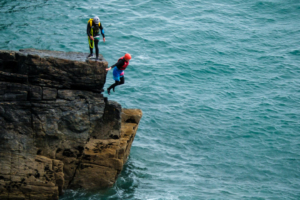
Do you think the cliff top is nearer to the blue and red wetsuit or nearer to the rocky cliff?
the rocky cliff

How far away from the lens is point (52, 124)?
17672 mm

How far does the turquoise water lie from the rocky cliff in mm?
1683

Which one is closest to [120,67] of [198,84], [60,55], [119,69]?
[119,69]

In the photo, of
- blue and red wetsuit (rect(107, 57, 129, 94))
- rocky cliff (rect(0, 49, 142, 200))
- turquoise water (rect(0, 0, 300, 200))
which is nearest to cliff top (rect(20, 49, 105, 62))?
rocky cliff (rect(0, 49, 142, 200))

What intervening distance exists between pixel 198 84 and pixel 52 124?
1872 centimetres

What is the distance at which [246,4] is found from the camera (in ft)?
157

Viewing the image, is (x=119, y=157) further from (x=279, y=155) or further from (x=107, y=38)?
(x=107, y=38)

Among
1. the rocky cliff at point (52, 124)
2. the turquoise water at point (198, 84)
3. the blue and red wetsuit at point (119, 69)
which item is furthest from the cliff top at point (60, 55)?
the turquoise water at point (198, 84)

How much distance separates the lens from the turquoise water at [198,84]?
22.6m

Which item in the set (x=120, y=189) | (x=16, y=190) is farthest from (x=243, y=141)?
(x=16, y=190)

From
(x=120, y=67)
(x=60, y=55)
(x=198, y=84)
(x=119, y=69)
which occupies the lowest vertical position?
(x=198, y=84)

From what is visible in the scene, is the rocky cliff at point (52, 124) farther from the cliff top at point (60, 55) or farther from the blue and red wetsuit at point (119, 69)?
the blue and red wetsuit at point (119, 69)

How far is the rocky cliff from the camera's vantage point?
16812 millimetres

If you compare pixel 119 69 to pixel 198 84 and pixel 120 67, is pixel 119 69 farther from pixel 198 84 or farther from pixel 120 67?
pixel 198 84
